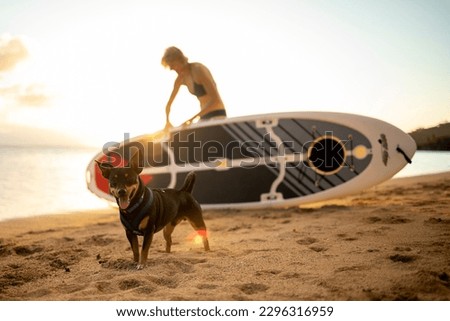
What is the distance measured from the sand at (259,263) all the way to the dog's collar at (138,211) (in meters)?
0.29

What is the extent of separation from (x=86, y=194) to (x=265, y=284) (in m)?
7.01

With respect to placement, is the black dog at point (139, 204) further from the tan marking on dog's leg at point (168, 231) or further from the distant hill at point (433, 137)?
the distant hill at point (433, 137)

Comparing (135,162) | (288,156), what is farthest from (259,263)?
(288,156)

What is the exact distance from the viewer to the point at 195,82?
4.34 metres

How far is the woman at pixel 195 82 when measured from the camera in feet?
13.6

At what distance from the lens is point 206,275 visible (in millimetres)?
2059

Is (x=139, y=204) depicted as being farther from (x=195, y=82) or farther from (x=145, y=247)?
(x=195, y=82)

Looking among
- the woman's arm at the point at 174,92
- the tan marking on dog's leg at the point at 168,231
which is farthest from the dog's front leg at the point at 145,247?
the woman's arm at the point at 174,92

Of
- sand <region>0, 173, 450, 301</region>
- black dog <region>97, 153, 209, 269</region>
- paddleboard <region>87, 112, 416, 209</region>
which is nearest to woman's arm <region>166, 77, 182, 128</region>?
paddleboard <region>87, 112, 416, 209</region>
